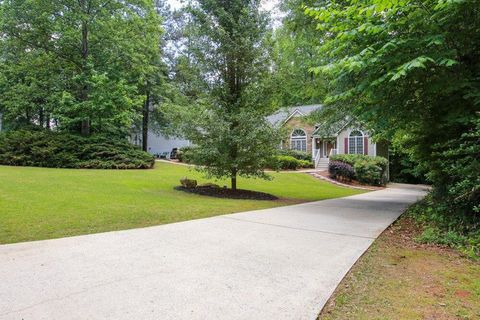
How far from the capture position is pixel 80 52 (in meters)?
20.2

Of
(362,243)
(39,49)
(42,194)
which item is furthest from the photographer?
(39,49)

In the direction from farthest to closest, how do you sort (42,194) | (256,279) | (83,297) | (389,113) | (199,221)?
1. (42,194)
2. (389,113)
3. (199,221)
4. (256,279)
5. (83,297)

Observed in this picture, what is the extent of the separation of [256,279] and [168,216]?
12.2ft

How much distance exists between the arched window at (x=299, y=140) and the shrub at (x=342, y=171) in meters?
8.40

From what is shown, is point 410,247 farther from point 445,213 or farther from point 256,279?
point 256,279

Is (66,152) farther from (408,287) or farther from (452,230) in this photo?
(408,287)

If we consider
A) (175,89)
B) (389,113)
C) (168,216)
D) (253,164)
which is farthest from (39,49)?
(389,113)

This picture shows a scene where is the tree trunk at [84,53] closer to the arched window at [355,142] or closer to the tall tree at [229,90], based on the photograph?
the tall tree at [229,90]

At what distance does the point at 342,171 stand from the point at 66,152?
16.6 metres

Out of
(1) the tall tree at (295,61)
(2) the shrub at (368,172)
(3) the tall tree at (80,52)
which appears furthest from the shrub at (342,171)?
(3) the tall tree at (80,52)

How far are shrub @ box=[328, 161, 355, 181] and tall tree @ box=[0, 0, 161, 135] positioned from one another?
13.1 m

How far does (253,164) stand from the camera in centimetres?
1082

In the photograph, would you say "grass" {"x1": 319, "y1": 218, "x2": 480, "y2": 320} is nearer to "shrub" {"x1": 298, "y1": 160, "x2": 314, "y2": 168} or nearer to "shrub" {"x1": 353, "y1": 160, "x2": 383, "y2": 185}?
"shrub" {"x1": 353, "y1": 160, "x2": 383, "y2": 185}

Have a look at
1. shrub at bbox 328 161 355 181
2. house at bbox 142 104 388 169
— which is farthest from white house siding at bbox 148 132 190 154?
shrub at bbox 328 161 355 181
